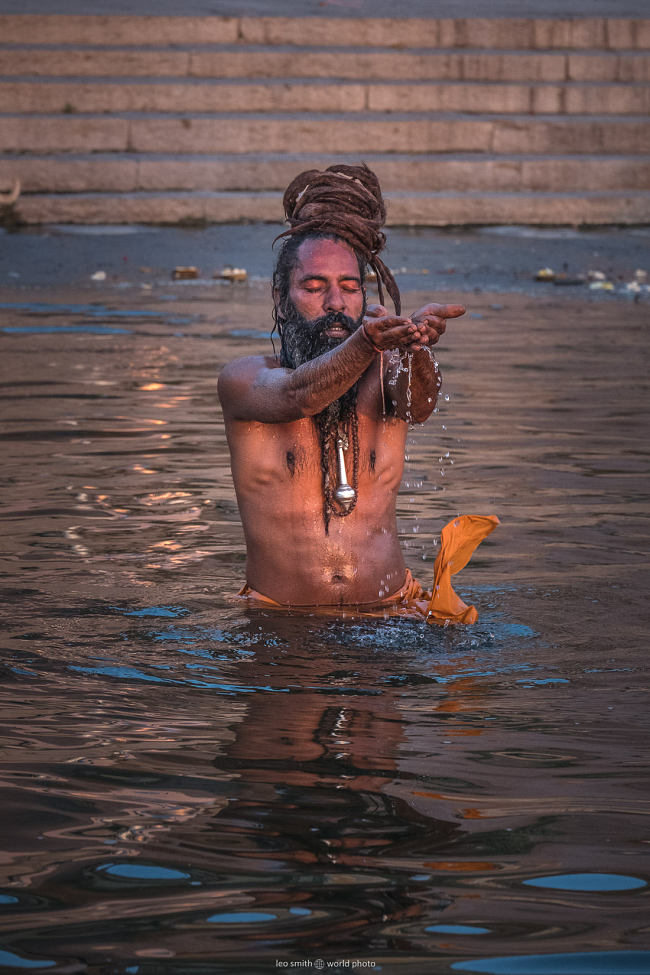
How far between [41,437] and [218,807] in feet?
16.4

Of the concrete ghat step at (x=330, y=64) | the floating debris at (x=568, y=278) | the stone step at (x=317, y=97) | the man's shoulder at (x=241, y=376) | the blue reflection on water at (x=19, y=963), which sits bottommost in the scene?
the blue reflection on water at (x=19, y=963)

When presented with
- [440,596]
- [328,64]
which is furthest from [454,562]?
[328,64]

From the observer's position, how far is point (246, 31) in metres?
19.0

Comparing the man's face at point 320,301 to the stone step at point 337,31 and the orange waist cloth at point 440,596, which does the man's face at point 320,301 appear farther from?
the stone step at point 337,31

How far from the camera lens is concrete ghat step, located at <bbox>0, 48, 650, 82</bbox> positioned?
18.2 metres

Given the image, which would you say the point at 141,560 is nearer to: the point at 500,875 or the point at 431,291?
the point at 500,875

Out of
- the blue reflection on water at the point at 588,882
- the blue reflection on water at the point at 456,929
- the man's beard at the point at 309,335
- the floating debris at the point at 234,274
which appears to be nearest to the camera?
the blue reflection on water at the point at 456,929

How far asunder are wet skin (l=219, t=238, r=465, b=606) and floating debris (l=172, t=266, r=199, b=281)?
10.5 m

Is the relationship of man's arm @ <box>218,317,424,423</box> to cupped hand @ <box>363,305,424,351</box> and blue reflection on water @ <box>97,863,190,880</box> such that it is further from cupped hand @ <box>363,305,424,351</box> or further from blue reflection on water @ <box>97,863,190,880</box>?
blue reflection on water @ <box>97,863,190,880</box>

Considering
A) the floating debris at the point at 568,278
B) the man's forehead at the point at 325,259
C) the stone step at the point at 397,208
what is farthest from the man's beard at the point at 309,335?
the stone step at the point at 397,208

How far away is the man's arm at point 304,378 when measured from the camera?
3.89 metres

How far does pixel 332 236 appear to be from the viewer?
4.71 metres

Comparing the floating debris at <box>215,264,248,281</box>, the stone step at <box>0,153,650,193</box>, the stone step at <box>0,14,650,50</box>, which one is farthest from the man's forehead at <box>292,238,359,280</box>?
the stone step at <box>0,14,650,50</box>

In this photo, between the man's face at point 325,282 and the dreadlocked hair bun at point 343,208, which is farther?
the dreadlocked hair bun at point 343,208
